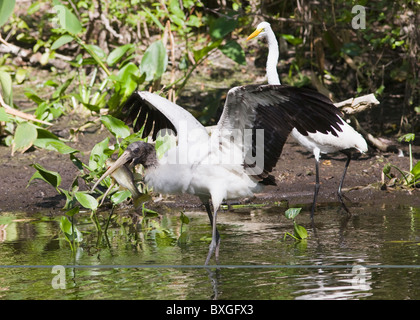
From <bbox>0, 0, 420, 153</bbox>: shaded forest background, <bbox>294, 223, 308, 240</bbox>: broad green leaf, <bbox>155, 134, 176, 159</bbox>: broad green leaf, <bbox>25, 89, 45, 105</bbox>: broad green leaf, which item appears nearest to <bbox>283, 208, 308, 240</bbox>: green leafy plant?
<bbox>294, 223, 308, 240</bbox>: broad green leaf

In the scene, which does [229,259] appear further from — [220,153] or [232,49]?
[232,49]

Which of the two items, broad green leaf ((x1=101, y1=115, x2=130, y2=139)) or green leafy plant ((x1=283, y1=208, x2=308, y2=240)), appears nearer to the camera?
green leafy plant ((x1=283, y1=208, x2=308, y2=240))

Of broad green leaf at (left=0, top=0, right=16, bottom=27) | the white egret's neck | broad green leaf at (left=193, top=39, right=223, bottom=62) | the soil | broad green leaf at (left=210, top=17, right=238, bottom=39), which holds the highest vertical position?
broad green leaf at (left=210, top=17, right=238, bottom=39)

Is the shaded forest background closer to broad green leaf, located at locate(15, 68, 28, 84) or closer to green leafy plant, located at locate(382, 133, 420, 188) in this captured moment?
broad green leaf, located at locate(15, 68, 28, 84)

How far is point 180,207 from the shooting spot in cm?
702

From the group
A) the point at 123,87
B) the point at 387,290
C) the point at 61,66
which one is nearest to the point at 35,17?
the point at 61,66

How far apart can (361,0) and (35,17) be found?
5792 millimetres

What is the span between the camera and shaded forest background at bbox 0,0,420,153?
8.03m

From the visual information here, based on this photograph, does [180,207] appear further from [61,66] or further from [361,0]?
[61,66]

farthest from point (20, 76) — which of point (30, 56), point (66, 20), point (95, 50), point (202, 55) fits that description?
point (202, 55)

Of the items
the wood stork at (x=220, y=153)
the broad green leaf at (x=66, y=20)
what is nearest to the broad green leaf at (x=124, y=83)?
the broad green leaf at (x=66, y=20)

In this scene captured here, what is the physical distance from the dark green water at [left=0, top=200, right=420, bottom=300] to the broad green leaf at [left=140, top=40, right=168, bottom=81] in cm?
196

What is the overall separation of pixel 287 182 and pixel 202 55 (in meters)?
1.80

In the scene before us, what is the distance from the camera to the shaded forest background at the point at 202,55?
26.3 feet
